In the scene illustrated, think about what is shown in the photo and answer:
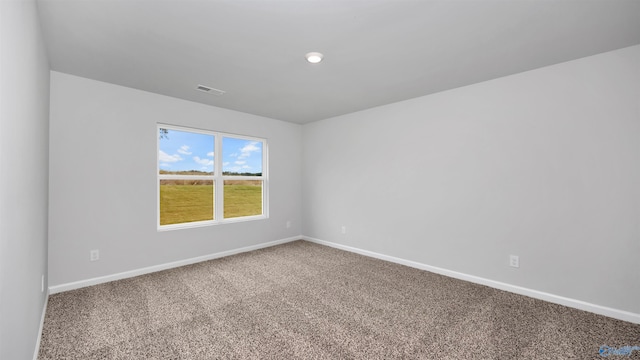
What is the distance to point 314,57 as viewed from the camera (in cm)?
249

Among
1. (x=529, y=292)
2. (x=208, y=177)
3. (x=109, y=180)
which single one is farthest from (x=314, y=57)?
(x=529, y=292)

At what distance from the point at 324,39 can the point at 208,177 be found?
9.25 feet

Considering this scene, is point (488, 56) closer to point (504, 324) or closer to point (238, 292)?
point (504, 324)

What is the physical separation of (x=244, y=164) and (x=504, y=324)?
13.0 ft

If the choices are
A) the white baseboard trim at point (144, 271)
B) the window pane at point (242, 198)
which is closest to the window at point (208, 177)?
the window pane at point (242, 198)

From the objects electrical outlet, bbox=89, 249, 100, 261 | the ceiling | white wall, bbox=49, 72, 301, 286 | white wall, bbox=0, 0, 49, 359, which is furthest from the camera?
electrical outlet, bbox=89, 249, 100, 261

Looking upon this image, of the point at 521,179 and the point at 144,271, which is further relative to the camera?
the point at 144,271

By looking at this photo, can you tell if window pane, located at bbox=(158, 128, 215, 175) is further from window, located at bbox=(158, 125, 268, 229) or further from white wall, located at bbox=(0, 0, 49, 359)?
white wall, located at bbox=(0, 0, 49, 359)

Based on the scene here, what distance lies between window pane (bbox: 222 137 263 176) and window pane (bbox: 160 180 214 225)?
0.43m

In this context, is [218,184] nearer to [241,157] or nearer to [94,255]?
[241,157]

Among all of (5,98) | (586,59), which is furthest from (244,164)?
(586,59)

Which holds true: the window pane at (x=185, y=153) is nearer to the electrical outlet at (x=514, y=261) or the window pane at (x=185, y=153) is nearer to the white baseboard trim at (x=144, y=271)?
the white baseboard trim at (x=144, y=271)

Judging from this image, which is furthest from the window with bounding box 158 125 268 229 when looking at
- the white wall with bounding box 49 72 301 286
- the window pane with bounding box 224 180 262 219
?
the white wall with bounding box 49 72 301 286

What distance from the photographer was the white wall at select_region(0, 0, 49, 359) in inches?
43.0
